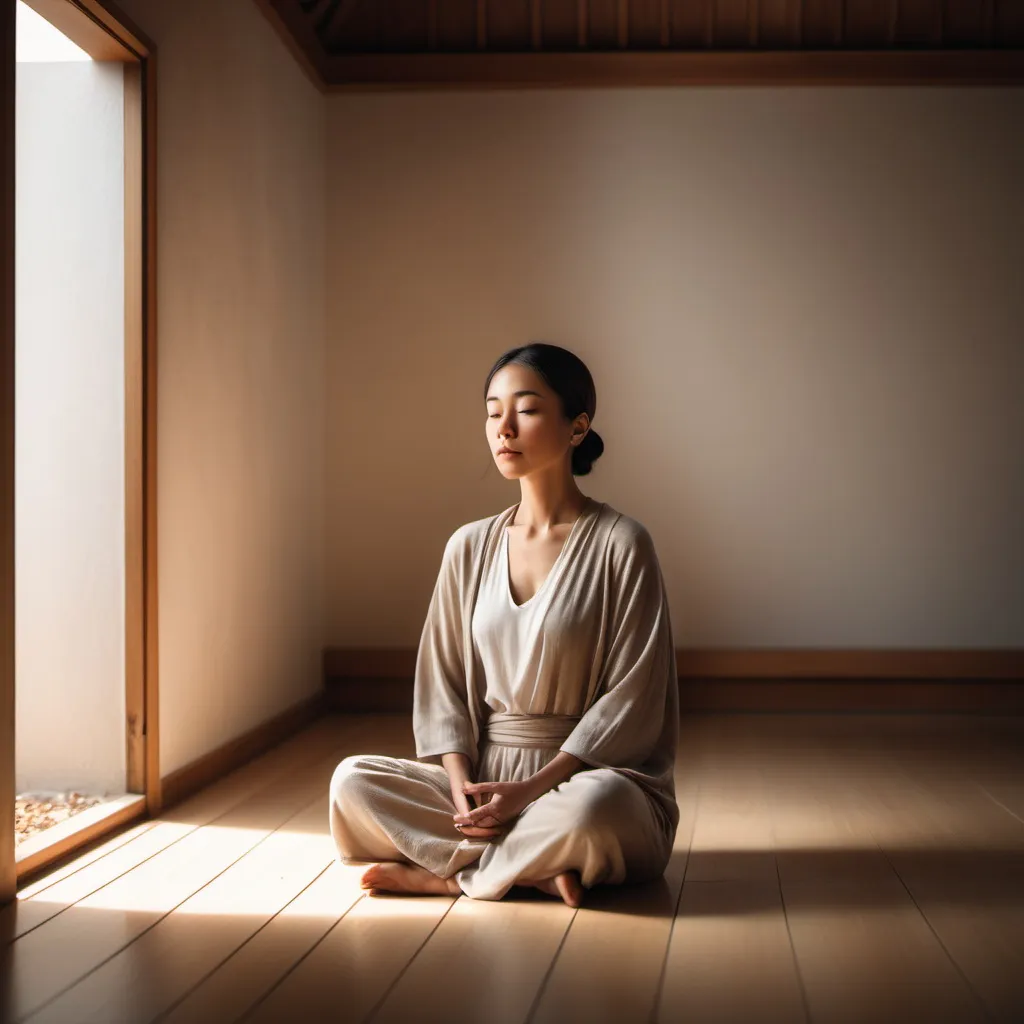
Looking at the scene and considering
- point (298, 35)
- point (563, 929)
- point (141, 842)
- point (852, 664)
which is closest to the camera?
point (563, 929)

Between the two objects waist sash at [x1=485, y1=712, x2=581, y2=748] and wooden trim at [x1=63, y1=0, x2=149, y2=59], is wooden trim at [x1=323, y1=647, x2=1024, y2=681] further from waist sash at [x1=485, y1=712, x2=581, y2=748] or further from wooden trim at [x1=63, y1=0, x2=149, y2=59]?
wooden trim at [x1=63, y1=0, x2=149, y2=59]

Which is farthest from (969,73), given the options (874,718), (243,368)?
(243,368)

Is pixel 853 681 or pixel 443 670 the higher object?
pixel 443 670

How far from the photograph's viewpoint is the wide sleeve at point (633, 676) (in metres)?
2.38

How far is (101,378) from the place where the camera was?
3.06 metres

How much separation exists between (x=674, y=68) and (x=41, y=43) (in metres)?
2.57

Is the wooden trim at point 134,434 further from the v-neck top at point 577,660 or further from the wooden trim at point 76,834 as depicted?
the v-neck top at point 577,660

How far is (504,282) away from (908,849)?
9.44ft

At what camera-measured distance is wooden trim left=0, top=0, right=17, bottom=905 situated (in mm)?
2326

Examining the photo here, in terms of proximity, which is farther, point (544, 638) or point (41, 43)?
point (41, 43)

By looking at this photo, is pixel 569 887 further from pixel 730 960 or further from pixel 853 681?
pixel 853 681

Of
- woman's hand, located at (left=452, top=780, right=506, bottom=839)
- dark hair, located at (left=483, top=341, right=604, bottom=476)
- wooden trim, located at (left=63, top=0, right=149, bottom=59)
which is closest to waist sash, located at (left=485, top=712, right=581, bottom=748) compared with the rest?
woman's hand, located at (left=452, top=780, right=506, bottom=839)

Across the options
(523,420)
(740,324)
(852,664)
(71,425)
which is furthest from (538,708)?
(740,324)

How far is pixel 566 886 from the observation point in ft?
7.53
